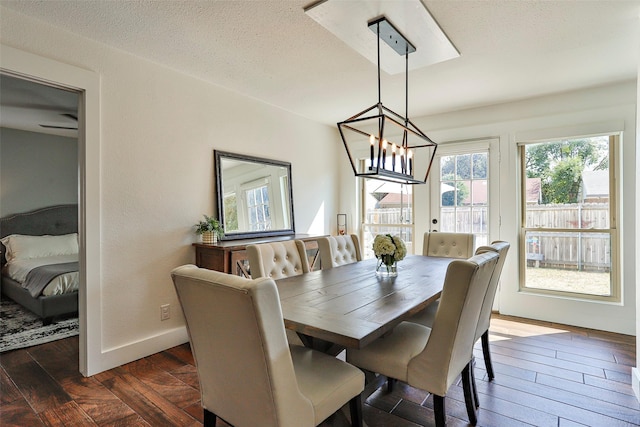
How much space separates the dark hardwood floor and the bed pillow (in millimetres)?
2137

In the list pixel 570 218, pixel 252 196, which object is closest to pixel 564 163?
pixel 570 218

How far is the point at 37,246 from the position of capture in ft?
14.8

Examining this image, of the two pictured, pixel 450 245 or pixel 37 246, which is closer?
pixel 450 245

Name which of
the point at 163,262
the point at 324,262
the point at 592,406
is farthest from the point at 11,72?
the point at 592,406

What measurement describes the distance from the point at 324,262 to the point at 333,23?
180 centimetres

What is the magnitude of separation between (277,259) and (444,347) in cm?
135

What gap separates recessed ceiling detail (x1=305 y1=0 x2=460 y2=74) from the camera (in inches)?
76.5

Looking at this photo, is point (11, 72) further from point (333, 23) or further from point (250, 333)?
point (250, 333)

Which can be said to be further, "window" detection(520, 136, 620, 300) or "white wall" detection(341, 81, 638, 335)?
"window" detection(520, 136, 620, 300)

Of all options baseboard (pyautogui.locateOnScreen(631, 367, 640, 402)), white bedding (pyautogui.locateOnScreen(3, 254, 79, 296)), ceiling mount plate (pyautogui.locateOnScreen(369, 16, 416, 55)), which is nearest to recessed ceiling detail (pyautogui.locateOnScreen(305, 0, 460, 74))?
ceiling mount plate (pyautogui.locateOnScreen(369, 16, 416, 55))

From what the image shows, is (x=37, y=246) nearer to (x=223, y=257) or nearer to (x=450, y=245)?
(x=223, y=257)

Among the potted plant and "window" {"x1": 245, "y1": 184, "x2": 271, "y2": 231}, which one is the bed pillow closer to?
the potted plant

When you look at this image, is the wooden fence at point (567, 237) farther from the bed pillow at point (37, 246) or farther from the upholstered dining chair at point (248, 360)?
the bed pillow at point (37, 246)

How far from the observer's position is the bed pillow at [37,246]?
14.3ft
